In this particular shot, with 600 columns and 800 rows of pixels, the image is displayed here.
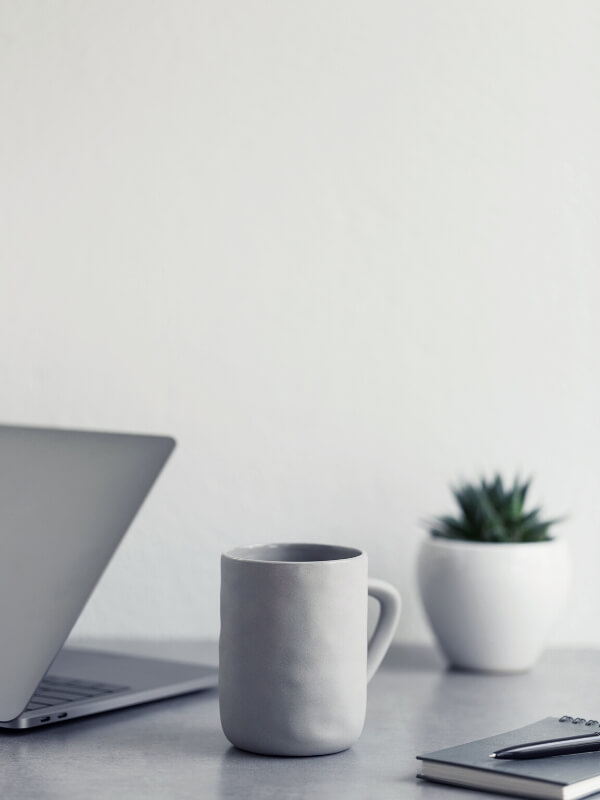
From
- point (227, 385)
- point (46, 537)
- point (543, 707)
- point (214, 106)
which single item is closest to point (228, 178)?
point (214, 106)

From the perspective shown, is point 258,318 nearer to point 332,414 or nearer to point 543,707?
point 332,414

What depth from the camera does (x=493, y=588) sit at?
1060 mm

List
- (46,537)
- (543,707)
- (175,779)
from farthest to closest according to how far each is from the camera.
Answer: (543,707) → (46,537) → (175,779)

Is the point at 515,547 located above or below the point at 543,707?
above

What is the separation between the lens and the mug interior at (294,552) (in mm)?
810

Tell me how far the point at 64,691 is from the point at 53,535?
0.16 m

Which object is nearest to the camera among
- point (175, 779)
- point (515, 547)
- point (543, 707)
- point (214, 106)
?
point (175, 779)

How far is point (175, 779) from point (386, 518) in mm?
582

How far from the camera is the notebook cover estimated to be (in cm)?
66

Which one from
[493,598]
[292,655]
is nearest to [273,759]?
[292,655]

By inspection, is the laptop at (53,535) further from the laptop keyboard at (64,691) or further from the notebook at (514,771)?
the notebook at (514,771)

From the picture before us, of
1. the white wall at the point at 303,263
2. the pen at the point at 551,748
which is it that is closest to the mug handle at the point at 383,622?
the pen at the point at 551,748

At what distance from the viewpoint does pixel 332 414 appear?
1.24m

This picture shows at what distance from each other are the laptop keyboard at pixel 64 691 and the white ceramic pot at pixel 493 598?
0.34 metres
